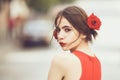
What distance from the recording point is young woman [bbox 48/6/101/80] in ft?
5.78

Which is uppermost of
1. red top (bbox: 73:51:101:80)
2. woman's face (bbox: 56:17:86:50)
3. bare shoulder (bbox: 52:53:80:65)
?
woman's face (bbox: 56:17:86:50)

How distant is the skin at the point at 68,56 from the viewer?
1.74 meters

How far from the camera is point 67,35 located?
1.82 m

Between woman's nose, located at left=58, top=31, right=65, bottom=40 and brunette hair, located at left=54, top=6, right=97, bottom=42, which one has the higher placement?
brunette hair, located at left=54, top=6, right=97, bottom=42

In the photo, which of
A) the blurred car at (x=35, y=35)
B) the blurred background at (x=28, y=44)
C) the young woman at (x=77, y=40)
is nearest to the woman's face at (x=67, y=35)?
the young woman at (x=77, y=40)

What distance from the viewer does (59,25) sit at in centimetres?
182

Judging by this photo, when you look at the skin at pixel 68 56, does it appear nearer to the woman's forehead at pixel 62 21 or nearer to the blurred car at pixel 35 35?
the woman's forehead at pixel 62 21

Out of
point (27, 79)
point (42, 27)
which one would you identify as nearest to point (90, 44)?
point (27, 79)

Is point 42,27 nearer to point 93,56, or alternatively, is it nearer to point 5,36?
point 5,36

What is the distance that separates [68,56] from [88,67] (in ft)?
0.23

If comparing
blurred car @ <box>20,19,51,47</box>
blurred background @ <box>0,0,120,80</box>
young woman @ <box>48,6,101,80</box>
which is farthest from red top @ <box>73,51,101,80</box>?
blurred car @ <box>20,19,51,47</box>

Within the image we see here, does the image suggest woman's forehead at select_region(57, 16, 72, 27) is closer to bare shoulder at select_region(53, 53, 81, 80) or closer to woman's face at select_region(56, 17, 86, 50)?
woman's face at select_region(56, 17, 86, 50)

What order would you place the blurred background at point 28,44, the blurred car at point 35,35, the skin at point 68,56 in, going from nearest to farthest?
the skin at point 68,56
the blurred background at point 28,44
the blurred car at point 35,35

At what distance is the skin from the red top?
1 centimetres
